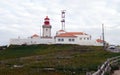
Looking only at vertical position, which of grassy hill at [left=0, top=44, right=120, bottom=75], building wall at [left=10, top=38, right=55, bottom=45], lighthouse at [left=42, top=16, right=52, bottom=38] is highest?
lighthouse at [left=42, top=16, right=52, bottom=38]

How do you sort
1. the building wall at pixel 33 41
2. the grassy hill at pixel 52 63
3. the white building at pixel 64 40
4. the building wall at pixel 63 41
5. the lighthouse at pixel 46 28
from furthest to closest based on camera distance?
the lighthouse at pixel 46 28 < the building wall at pixel 33 41 < the white building at pixel 64 40 < the building wall at pixel 63 41 < the grassy hill at pixel 52 63

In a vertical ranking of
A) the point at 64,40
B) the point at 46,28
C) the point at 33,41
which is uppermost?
the point at 46,28

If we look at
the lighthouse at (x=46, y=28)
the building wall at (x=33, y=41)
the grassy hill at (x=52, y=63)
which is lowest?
the grassy hill at (x=52, y=63)

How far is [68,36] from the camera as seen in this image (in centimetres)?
10312

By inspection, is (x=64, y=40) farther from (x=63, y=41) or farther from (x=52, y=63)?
(x=52, y=63)

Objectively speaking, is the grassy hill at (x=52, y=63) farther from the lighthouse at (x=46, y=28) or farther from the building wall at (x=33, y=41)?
the lighthouse at (x=46, y=28)

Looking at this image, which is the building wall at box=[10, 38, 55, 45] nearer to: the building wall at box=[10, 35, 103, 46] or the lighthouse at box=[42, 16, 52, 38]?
the building wall at box=[10, 35, 103, 46]

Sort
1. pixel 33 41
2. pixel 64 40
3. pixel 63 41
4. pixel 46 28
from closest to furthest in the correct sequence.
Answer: pixel 33 41 → pixel 64 40 → pixel 63 41 → pixel 46 28

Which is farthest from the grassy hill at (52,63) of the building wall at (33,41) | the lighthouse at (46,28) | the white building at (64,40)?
the lighthouse at (46,28)

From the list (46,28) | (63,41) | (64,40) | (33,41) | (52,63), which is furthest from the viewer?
(46,28)

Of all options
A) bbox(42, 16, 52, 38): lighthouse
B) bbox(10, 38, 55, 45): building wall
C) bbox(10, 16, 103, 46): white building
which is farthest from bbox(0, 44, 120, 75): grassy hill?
bbox(42, 16, 52, 38): lighthouse

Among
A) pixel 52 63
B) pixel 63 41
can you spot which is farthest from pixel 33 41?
pixel 52 63

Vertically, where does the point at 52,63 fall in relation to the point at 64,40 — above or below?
below

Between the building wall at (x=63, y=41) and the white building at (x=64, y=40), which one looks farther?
the white building at (x=64, y=40)
